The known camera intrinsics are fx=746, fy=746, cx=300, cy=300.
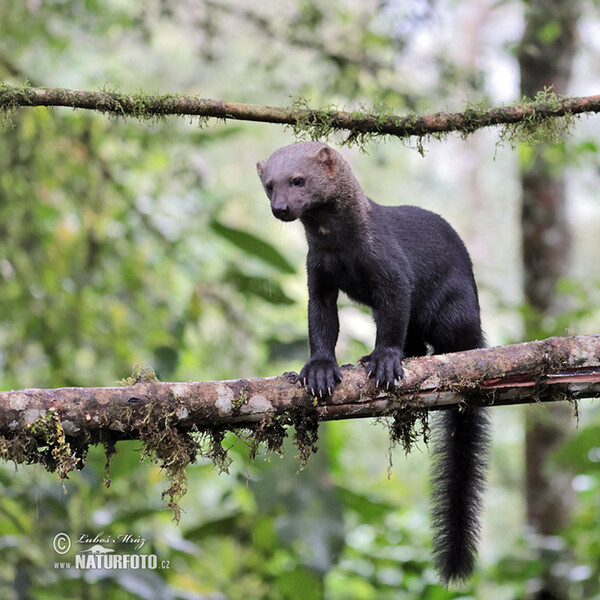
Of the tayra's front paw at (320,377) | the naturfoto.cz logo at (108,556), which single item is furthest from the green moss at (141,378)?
the naturfoto.cz logo at (108,556)

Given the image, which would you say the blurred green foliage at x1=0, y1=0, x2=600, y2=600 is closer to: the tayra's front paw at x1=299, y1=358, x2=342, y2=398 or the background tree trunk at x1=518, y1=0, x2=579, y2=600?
the background tree trunk at x1=518, y1=0, x2=579, y2=600

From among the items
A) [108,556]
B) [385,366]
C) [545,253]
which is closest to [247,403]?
[385,366]

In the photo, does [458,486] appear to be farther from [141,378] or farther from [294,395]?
[141,378]

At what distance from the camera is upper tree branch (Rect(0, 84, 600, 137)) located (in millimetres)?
2732

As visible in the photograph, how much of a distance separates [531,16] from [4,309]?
4912 mm

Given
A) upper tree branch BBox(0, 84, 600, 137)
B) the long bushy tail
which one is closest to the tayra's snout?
upper tree branch BBox(0, 84, 600, 137)

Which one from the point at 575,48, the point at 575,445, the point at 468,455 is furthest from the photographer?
the point at 575,48

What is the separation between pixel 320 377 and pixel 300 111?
107cm

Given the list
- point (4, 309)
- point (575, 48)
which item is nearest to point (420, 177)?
point (575, 48)

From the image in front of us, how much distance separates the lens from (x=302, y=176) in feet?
11.6

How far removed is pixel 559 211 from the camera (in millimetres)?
7227

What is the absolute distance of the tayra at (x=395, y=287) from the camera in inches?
140

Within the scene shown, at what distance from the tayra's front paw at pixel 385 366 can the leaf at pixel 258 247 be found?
195 centimetres

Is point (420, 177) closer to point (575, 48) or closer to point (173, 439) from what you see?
point (575, 48)
